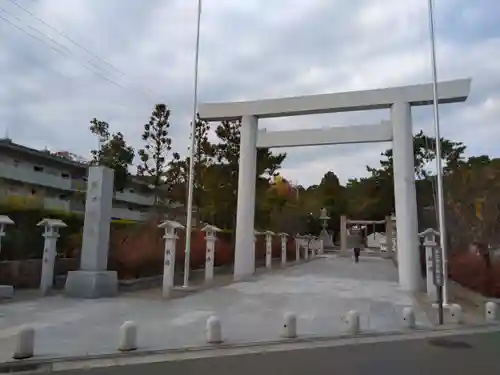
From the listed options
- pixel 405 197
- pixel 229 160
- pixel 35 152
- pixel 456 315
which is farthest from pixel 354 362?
pixel 35 152

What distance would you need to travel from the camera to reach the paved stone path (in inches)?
307

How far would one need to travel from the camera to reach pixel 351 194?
56531 mm

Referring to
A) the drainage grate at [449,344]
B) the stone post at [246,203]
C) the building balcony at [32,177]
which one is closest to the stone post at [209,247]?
the stone post at [246,203]

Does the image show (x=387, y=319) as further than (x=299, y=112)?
No

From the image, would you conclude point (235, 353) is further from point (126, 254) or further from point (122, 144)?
point (122, 144)

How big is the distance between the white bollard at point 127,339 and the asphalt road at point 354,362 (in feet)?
2.85

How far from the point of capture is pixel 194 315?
10.5 m

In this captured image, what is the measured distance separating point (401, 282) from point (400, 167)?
4416 millimetres

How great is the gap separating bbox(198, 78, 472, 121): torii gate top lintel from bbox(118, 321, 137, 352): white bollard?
1289cm

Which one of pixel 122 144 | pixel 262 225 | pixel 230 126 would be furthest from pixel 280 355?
pixel 262 225

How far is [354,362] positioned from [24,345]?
4924 millimetres

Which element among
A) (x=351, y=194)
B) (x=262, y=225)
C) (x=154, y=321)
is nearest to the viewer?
(x=154, y=321)

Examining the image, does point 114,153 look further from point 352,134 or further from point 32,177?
point 352,134

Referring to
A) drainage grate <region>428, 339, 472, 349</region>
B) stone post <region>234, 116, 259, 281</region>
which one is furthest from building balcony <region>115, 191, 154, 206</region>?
drainage grate <region>428, 339, 472, 349</region>
